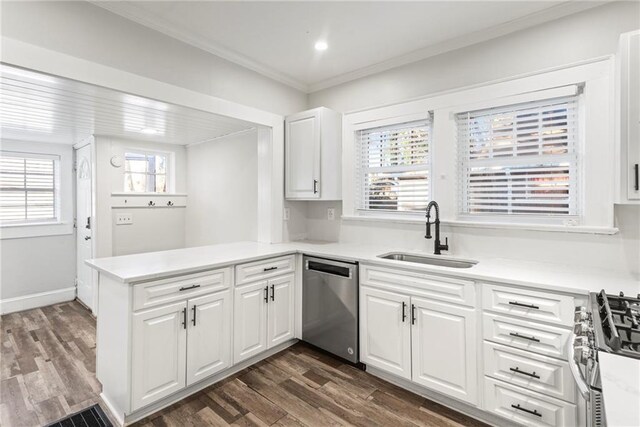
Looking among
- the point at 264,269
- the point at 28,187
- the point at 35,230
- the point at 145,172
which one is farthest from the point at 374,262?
the point at 28,187

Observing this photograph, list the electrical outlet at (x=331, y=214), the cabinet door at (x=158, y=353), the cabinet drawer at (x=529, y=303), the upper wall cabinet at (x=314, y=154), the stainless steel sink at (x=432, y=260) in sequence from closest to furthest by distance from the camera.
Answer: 1. the cabinet drawer at (x=529, y=303)
2. the cabinet door at (x=158, y=353)
3. the stainless steel sink at (x=432, y=260)
4. the upper wall cabinet at (x=314, y=154)
5. the electrical outlet at (x=331, y=214)

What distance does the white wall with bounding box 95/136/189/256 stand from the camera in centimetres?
402

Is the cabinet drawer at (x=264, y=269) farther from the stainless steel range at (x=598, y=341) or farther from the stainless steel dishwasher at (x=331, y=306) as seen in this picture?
the stainless steel range at (x=598, y=341)

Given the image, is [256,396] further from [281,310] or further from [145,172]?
[145,172]

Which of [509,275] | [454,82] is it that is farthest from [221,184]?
[509,275]

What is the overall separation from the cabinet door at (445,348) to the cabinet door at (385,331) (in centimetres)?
7

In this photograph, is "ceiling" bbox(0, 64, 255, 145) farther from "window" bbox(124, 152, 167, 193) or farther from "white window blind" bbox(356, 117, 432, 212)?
"white window blind" bbox(356, 117, 432, 212)

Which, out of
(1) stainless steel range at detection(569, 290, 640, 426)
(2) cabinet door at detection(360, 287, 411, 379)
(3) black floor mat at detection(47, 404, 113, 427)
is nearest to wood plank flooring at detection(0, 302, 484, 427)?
(3) black floor mat at detection(47, 404, 113, 427)

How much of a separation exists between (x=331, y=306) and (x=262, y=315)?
0.59 metres

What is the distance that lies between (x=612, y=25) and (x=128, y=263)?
359 centimetres

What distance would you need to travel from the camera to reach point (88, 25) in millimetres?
2064

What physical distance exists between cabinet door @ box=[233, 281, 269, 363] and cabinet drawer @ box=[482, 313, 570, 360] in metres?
1.68

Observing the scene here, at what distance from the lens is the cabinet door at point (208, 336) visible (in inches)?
87.5

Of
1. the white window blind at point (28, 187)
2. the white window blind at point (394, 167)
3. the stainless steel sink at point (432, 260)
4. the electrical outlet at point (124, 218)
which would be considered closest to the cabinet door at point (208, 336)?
the stainless steel sink at point (432, 260)
